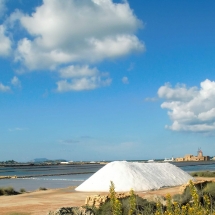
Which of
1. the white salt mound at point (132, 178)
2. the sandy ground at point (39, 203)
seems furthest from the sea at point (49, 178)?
the sandy ground at point (39, 203)

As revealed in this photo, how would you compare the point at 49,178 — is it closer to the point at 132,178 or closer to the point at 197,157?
the point at 132,178

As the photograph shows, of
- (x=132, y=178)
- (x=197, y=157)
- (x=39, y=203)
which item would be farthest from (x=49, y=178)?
(x=197, y=157)

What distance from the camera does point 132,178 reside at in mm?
19750

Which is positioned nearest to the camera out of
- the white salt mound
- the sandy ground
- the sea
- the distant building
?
the sandy ground

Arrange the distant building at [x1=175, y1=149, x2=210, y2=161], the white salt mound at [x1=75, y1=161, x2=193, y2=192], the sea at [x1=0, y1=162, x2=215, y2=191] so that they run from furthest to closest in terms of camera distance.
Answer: the distant building at [x1=175, y1=149, x2=210, y2=161] < the sea at [x1=0, y1=162, x2=215, y2=191] < the white salt mound at [x1=75, y1=161, x2=193, y2=192]

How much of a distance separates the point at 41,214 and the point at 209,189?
5.73 metres

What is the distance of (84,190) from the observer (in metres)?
19.6

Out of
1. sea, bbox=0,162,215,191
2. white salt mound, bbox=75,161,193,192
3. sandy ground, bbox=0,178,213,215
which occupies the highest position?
white salt mound, bbox=75,161,193,192

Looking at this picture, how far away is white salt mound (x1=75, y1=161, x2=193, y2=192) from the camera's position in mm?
19141

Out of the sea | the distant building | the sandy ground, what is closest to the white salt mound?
the sandy ground

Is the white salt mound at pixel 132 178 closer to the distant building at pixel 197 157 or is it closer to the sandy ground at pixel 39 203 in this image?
the sandy ground at pixel 39 203

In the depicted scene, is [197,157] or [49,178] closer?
[49,178]

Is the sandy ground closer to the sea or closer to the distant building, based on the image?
the sea

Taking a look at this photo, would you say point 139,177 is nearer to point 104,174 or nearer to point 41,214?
point 104,174
